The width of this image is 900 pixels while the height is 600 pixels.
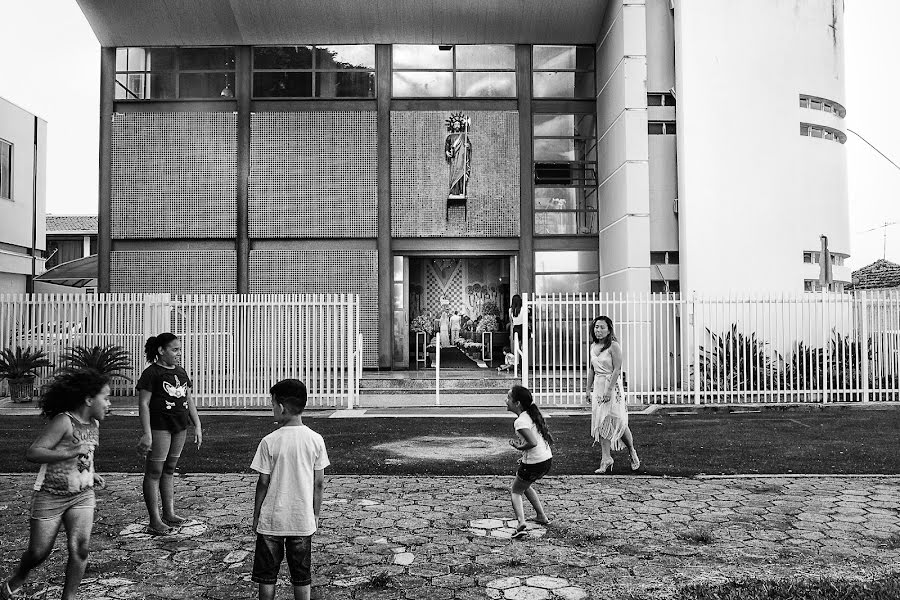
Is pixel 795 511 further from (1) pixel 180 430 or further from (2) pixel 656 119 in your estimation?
(2) pixel 656 119

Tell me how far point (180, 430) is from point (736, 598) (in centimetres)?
411

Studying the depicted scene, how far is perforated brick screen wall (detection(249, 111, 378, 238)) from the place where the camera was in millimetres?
19891

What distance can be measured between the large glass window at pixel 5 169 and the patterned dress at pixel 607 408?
19081mm

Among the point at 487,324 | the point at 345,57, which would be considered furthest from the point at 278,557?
the point at 345,57

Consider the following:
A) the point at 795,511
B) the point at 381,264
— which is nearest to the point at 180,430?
the point at 795,511

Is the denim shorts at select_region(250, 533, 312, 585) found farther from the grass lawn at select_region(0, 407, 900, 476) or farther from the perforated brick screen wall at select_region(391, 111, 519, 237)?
the perforated brick screen wall at select_region(391, 111, 519, 237)

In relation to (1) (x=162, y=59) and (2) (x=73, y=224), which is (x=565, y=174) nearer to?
(1) (x=162, y=59)

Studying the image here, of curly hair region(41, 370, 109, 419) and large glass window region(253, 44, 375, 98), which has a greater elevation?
large glass window region(253, 44, 375, 98)

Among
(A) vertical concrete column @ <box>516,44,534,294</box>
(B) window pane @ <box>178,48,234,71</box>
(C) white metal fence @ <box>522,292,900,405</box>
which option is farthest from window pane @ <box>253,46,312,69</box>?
(C) white metal fence @ <box>522,292,900,405</box>

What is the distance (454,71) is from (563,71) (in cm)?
261

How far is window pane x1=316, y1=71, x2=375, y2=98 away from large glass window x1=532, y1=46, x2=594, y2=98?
3.95 m

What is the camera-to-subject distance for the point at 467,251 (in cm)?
2020

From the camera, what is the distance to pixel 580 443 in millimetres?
11078

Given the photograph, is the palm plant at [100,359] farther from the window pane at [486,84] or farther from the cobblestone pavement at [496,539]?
the window pane at [486,84]
